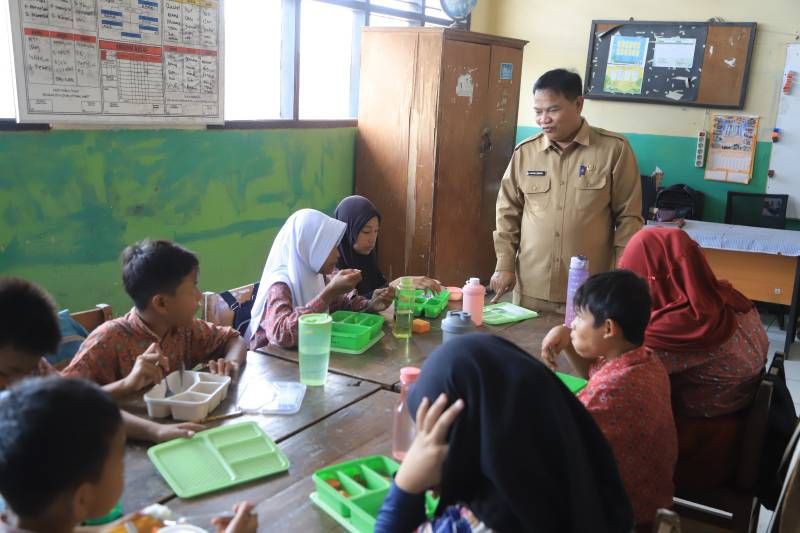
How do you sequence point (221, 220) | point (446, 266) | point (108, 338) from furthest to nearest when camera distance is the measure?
point (446, 266) < point (221, 220) < point (108, 338)

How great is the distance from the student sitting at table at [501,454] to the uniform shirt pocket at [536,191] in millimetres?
2132

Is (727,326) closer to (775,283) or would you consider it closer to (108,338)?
(108,338)

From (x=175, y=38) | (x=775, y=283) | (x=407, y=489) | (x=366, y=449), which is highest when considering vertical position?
(x=175, y=38)

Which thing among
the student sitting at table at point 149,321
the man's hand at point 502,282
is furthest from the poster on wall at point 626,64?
the student sitting at table at point 149,321

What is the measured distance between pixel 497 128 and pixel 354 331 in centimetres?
306

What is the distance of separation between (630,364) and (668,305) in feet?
1.75

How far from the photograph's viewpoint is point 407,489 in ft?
3.76

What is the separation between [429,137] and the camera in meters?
4.43

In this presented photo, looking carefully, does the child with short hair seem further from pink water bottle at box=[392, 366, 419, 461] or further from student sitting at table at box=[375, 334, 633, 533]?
pink water bottle at box=[392, 366, 419, 461]

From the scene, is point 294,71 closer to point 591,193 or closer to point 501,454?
point 591,193

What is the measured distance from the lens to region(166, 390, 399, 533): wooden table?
1.27 meters

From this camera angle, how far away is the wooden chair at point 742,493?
76.9 inches

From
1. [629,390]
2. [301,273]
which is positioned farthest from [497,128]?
[629,390]

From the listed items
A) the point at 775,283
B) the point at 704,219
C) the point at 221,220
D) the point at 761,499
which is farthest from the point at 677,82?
the point at 761,499
